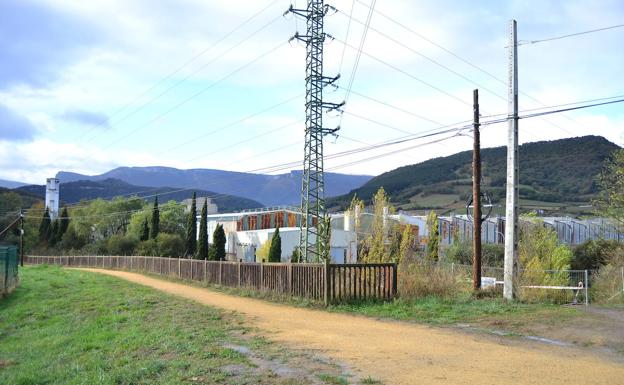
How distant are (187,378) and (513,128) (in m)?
14.1

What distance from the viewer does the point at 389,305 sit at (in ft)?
51.7

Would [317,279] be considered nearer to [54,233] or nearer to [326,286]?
[326,286]

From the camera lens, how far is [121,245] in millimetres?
72375

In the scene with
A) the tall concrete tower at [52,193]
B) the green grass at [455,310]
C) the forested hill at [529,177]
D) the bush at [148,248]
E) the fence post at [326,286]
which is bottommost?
the bush at [148,248]

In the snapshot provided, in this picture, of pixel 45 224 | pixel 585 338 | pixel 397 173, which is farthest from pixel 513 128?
pixel 397 173

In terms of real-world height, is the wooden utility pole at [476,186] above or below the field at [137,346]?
above

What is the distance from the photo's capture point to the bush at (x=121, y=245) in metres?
71.6

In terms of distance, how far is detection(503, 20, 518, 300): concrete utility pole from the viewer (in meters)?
17.6

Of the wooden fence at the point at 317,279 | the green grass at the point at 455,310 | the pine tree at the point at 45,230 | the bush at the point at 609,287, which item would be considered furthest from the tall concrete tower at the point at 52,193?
the green grass at the point at 455,310

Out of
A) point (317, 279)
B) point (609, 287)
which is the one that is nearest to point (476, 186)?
point (317, 279)

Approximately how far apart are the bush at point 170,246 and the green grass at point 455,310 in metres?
53.8

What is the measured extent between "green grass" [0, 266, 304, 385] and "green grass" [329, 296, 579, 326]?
12.9 ft

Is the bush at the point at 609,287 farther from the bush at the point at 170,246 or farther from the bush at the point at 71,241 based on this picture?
the bush at the point at 71,241

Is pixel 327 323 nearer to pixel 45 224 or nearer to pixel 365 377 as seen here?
pixel 365 377
